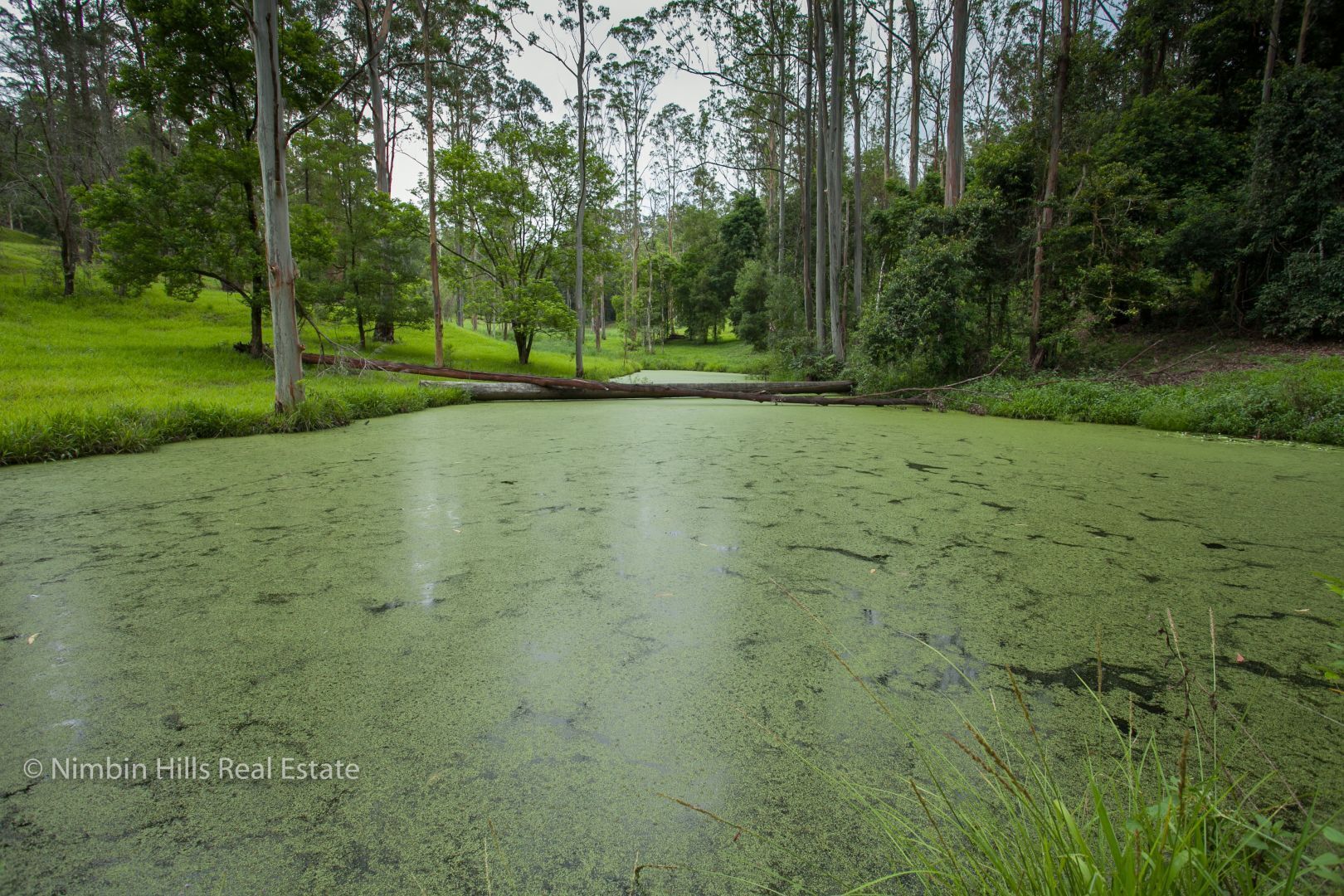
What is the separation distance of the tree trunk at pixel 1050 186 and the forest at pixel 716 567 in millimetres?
79

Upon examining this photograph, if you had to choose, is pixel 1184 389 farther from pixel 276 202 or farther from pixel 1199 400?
pixel 276 202

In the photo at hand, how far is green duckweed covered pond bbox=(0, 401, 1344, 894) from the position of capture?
80cm

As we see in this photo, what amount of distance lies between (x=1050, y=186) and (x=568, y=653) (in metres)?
8.69

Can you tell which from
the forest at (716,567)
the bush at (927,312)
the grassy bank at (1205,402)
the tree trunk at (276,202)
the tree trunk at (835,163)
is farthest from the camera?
the tree trunk at (835,163)

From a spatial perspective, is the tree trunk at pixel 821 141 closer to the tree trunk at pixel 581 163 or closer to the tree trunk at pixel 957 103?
the tree trunk at pixel 957 103

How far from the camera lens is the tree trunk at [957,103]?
8258 millimetres

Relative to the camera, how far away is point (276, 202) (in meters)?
4.30

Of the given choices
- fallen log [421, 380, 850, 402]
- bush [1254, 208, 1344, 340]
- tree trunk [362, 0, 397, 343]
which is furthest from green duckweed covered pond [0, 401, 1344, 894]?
tree trunk [362, 0, 397, 343]

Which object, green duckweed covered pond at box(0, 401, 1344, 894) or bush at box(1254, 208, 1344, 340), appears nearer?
green duckweed covered pond at box(0, 401, 1344, 894)

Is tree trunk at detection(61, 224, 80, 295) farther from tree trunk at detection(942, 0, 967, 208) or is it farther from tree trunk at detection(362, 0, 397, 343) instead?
tree trunk at detection(942, 0, 967, 208)

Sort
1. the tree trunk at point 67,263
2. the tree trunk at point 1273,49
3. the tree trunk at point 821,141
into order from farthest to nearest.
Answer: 1. the tree trunk at point 67,263
2. the tree trunk at point 821,141
3. the tree trunk at point 1273,49

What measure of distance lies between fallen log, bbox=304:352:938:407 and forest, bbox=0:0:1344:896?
85 millimetres

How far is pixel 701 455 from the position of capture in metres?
3.69

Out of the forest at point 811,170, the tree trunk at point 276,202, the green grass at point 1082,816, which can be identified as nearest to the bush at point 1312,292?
the forest at point 811,170
